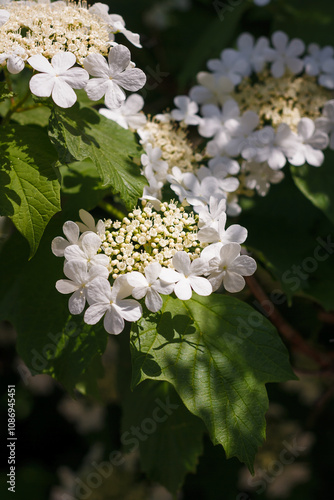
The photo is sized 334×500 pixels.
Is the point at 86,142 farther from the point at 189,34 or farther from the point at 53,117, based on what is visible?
the point at 189,34

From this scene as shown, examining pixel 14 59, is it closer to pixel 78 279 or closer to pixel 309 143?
pixel 78 279

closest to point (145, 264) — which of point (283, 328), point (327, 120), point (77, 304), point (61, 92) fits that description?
point (77, 304)

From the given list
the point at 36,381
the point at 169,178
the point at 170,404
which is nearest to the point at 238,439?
the point at 170,404

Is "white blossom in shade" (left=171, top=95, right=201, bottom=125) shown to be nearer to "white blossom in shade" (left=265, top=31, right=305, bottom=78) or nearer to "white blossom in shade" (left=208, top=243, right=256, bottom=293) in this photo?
"white blossom in shade" (left=265, top=31, right=305, bottom=78)

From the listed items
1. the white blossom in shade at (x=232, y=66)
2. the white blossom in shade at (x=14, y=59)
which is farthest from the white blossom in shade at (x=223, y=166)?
the white blossom in shade at (x=14, y=59)

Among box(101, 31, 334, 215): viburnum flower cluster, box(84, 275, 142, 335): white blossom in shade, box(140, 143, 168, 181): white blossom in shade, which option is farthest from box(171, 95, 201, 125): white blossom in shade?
box(84, 275, 142, 335): white blossom in shade
